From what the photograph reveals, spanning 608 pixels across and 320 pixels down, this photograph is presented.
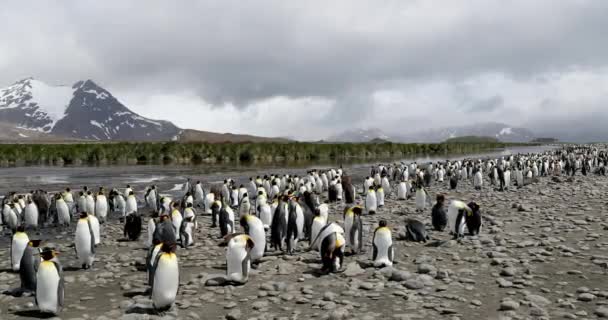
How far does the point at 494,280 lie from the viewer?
7.99m

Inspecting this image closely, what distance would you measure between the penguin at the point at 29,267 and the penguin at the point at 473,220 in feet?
30.0

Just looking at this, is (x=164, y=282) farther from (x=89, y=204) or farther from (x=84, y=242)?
(x=89, y=204)

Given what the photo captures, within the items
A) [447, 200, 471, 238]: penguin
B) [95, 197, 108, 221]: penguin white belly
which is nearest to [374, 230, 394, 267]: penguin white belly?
[447, 200, 471, 238]: penguin

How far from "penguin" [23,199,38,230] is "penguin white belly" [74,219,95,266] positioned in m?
6.27

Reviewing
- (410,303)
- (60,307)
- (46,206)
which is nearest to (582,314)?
(410,303)

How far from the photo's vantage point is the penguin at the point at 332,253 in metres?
8.43

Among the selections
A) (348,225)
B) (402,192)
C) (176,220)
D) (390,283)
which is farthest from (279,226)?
(402,192)

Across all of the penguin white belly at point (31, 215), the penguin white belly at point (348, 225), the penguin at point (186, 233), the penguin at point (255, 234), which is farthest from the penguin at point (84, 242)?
the penguin white belly at point (31, 215)

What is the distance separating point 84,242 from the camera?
29.9 feet

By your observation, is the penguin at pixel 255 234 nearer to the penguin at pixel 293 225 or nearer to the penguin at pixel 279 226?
the penguin at pixel 279 226

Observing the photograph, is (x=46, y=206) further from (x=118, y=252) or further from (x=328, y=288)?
(x=328, y=288)

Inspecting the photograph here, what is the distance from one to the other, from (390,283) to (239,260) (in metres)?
2.54

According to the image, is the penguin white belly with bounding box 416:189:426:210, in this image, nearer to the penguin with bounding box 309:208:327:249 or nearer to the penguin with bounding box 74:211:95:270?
the penguin with bounding box 309:208:327:249

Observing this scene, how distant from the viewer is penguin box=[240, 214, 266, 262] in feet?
29.9
